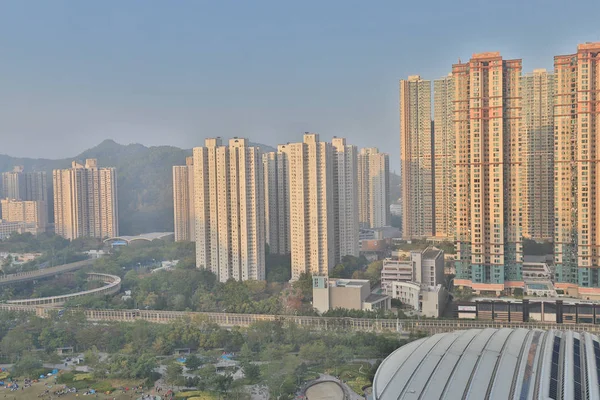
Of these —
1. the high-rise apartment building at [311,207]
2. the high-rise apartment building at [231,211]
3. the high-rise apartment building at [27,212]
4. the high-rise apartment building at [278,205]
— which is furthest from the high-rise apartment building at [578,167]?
the high-rise apartment building at [27,212]

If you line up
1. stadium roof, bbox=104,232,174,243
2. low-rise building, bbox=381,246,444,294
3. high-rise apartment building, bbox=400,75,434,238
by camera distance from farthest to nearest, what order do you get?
1. stadium roof, bbox=104,232,174,243
2. high-rise apartment building, bbox=400,75,434,238
3. low-rise building, bbox=381,246,444,294

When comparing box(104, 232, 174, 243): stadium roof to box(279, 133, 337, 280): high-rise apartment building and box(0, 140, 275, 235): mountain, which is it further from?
box(279, 133, 337, 280): high-rise apartment building

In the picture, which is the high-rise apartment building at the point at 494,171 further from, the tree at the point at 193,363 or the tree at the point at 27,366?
the tree at the point at 27,366

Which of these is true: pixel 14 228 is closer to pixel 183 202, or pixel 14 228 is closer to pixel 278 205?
pixel 183 202

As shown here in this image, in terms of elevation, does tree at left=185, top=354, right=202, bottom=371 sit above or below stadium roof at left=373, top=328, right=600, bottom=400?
below

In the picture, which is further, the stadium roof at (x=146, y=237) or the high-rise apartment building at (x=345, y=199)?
the stadium roof at (x=146, y=237)

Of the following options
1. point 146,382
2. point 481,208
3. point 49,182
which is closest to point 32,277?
point 49,182

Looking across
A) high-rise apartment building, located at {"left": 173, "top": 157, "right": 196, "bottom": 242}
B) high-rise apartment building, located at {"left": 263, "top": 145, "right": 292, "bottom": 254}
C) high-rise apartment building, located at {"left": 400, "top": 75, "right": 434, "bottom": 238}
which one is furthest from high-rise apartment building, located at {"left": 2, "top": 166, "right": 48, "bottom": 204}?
high-rise apartment building, located at {"left": 400, "top": 75, "right": 434, "bottom": 238}
